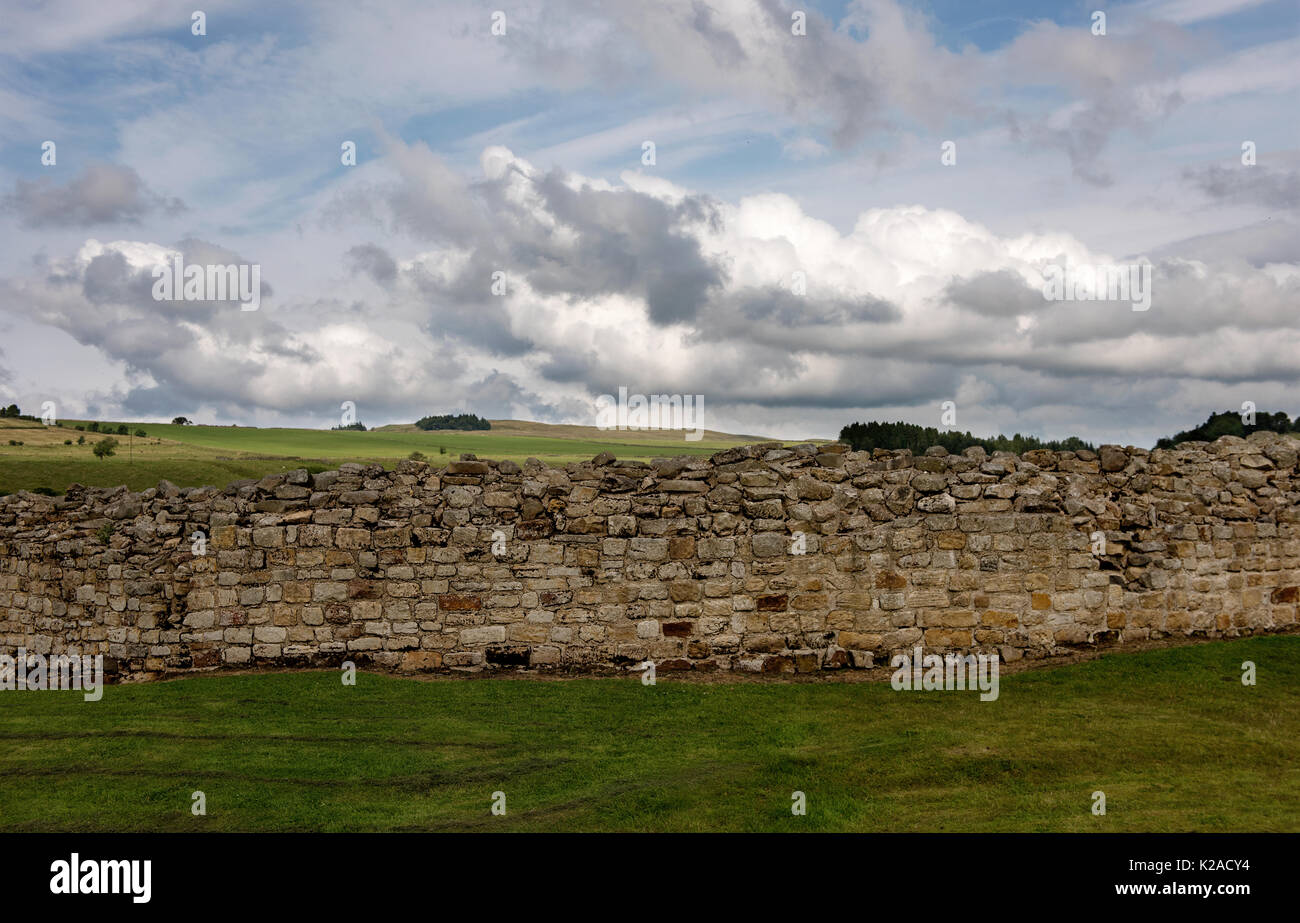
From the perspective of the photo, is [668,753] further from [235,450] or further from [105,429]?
[105,429]

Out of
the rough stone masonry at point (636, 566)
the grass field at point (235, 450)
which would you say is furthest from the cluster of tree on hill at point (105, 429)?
the rough stone masonry at point (636, 566)

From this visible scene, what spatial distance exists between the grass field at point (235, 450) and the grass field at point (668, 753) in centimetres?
1215

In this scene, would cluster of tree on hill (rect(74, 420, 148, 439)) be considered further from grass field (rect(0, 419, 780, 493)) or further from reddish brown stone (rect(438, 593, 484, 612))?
reddish brown stone (rect(438, 593, 484, 612))

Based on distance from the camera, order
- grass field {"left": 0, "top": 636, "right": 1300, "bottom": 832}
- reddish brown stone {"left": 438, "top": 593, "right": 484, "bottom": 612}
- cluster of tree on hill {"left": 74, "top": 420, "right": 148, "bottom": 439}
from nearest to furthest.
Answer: grass field {"left": 0, "top": 636, "right": 1300, "bottom": 832} → reddish brown stone {"left": 438, "top": 593, "right": 484, "bottom": 612} → cluster of tree on hill {"left": 74, "top": 420, "right": 148, "bottom": 439}

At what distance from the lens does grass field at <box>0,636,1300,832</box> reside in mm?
8562

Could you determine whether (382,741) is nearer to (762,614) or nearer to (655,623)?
(655,623)

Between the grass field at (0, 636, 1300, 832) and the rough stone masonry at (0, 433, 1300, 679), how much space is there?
0.65 metres

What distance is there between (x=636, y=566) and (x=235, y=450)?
178ft

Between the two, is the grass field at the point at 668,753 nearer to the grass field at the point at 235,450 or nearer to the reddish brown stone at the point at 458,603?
the reddish brown stone at the point at 458,603

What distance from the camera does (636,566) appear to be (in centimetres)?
1356

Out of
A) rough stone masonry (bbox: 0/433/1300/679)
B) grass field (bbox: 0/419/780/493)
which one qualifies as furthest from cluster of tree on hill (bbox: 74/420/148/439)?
rough stone masonry (bbox: 0/433/1300/679)

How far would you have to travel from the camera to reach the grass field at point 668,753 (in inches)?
337

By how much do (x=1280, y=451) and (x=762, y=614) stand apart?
9324mm

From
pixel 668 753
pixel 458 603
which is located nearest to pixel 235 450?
pixel 458 603
